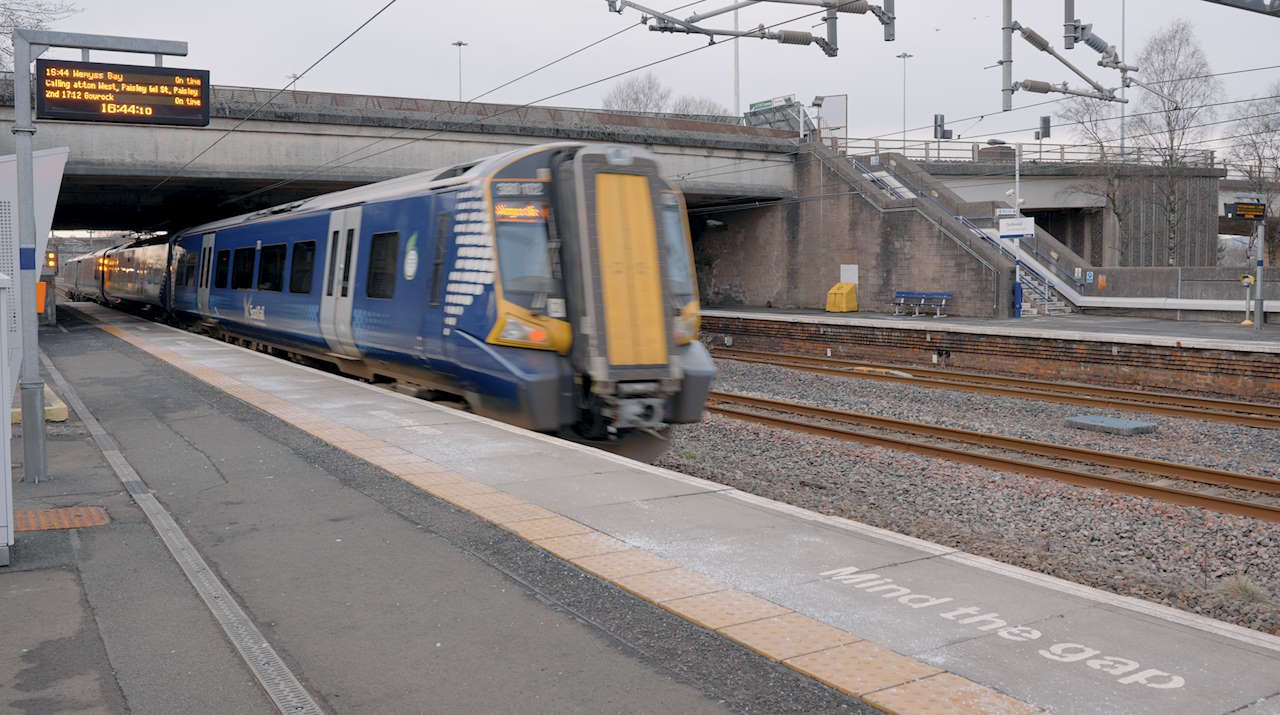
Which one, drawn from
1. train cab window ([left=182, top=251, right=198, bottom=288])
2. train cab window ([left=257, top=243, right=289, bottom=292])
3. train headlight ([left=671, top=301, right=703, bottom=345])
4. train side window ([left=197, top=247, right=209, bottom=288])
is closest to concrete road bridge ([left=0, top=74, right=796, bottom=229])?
train cab window ([left=182, top=251, right=198, bottom=288])

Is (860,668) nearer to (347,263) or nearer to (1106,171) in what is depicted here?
(347,263)

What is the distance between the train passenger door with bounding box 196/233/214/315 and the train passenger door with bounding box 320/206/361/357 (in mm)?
9147

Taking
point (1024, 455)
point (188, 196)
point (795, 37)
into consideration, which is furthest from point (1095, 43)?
point (188, 196)

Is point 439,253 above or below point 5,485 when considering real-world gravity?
above

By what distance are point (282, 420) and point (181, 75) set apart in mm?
8725

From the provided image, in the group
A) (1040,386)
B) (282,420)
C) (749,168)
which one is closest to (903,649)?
(282,420)

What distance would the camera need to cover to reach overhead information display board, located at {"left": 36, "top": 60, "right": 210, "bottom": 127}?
15645mm

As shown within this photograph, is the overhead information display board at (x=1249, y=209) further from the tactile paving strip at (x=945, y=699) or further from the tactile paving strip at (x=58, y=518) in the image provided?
the tactile paving strip at (x=58, y=518)

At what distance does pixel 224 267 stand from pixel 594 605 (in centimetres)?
1948

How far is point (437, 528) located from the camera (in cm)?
674

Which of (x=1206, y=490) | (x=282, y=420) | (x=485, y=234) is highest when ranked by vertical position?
(x=485, y=234)

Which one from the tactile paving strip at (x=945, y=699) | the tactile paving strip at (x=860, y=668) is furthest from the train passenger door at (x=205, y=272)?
the tactile paving strip at (x=945, y=699)

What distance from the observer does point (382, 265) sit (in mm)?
13609

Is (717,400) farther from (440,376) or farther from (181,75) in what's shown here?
(181,75)
